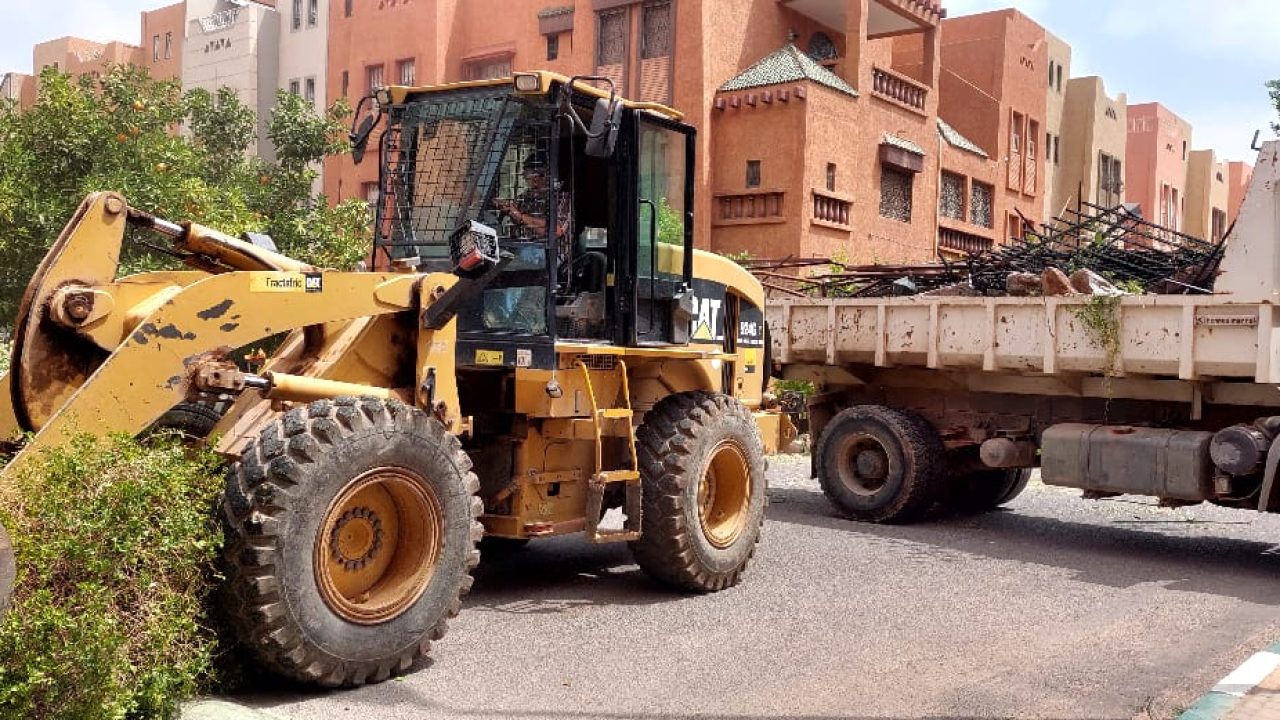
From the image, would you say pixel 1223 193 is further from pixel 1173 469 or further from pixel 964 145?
pixel 1173 469

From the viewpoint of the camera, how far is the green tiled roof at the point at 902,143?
2636 centimetres

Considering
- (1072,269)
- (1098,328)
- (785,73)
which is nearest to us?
(1098,328)

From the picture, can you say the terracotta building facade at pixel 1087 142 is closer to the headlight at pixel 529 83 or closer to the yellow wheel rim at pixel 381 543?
the headlight at pixel 529 83

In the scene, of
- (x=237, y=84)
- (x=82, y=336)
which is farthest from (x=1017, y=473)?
(x=237, y=84)

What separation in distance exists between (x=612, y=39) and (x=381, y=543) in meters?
21.4

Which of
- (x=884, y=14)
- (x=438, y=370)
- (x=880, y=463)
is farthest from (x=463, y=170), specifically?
(x=884, y=14)

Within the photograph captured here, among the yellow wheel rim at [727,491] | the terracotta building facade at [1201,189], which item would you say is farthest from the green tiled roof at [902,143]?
the terracotta building facade at [1201,189]

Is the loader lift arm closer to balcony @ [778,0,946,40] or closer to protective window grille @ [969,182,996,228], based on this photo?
balcony @ [778,0,946,40]

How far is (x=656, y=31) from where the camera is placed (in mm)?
24781

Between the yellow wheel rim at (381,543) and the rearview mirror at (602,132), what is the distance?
225 cm

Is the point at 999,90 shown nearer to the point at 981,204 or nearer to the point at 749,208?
the point at 981,204

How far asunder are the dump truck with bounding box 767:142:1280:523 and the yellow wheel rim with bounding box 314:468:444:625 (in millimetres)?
6302

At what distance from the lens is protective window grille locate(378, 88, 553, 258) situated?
287 inches

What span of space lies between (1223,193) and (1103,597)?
161ft
